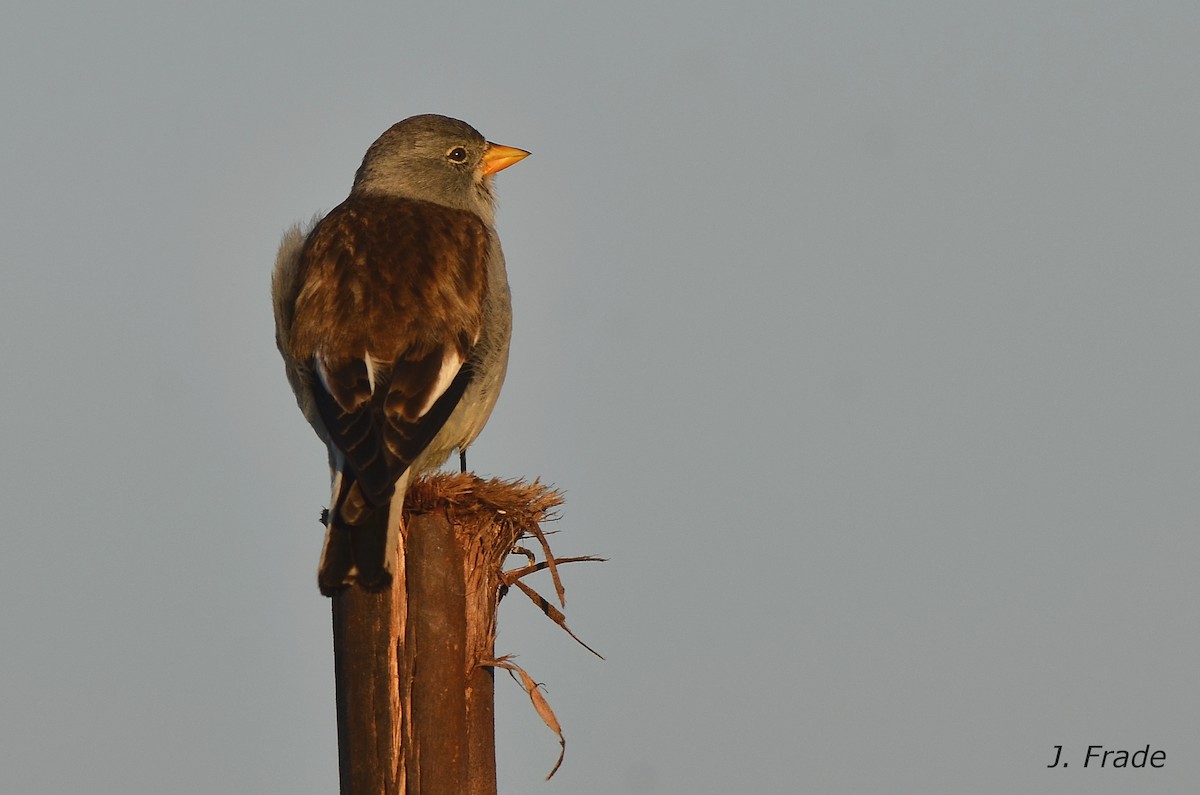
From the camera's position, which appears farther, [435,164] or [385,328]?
[435,164]

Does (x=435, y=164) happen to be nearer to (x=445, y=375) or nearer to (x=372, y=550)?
(x=445, y=375)

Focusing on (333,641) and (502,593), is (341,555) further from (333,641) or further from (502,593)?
(502,593)

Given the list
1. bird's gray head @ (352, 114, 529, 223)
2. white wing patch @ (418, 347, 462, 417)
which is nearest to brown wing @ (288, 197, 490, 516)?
white wing patch @ (418, 347, 462, 417)

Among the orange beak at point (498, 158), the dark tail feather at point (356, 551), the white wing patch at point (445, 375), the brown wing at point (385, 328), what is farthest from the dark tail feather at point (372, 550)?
the orange beak at point (498, 158)

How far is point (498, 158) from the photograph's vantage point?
9492mm

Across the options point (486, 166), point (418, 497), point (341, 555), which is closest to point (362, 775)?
point (341, 555)

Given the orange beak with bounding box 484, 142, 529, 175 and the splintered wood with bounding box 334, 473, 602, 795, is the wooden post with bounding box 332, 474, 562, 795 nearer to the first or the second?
the splintered wood with bounding box 334, 473, 602, 795

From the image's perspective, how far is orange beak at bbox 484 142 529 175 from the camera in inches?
373

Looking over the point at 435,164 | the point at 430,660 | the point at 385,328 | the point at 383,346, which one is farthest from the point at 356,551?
the point at 435,164

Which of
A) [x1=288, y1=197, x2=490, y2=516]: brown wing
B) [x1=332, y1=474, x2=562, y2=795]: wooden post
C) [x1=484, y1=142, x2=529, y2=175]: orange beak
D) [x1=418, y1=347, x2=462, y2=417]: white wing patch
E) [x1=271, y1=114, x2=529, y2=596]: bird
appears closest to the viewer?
[x1=332, y1=474, x2=562, y2=795]: wooden post

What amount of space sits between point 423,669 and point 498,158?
476 cm

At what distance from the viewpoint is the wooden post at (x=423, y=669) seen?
5.17 m

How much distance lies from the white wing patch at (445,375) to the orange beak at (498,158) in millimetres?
2677

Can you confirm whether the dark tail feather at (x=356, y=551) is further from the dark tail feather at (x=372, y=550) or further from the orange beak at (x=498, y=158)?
the orange beak at (x=498, y=158)
